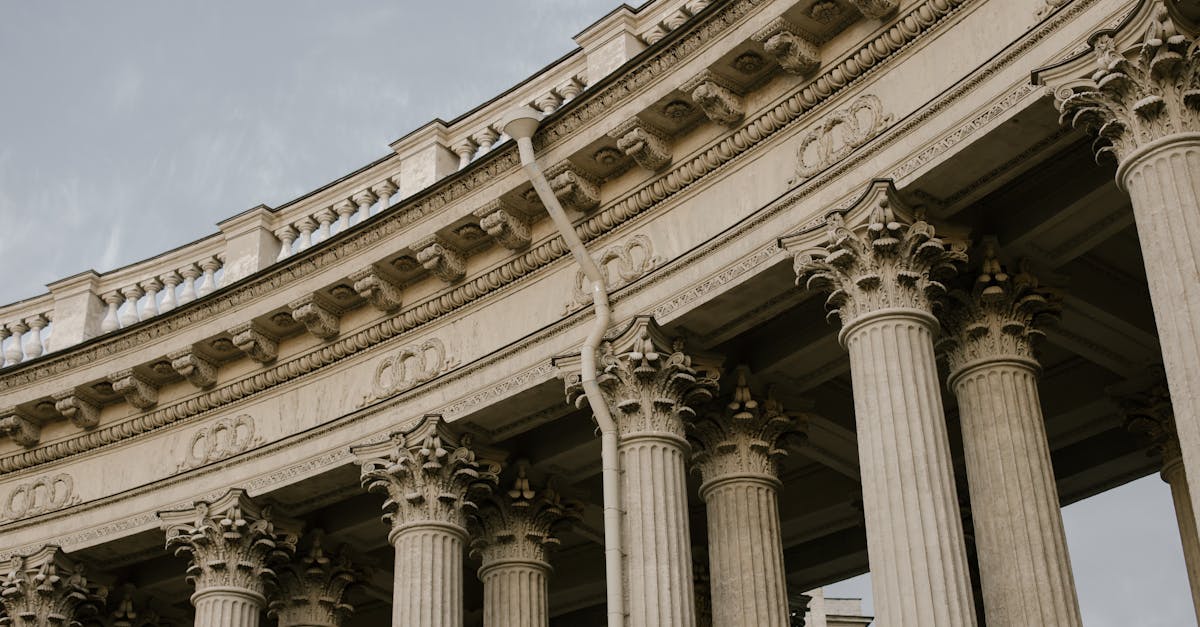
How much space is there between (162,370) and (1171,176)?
56.0ft

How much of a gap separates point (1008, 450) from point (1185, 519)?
465 cm

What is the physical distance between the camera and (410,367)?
2600cm

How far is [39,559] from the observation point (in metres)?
28.4

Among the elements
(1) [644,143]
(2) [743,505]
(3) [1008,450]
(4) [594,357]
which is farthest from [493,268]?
(3) [1008,450]

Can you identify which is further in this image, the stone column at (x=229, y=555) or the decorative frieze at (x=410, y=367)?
the stone column at (x=229, y=555)

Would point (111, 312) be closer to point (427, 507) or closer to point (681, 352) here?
point (427, 507)

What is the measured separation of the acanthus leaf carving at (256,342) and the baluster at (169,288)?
3.05 metres

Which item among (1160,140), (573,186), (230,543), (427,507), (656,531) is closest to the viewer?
(1160,140)

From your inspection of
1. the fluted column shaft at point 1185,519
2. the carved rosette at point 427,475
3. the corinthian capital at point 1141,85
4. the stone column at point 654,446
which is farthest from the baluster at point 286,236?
the corinthian capital at point 1141,85

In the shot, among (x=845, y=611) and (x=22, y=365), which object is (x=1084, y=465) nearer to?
(x=845, y=611)

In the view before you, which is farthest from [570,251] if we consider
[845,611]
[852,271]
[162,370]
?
[845,611]

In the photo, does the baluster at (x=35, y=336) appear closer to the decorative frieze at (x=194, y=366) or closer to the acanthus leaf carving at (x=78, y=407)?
the acanthus leaf carving at (x=78, y=407)

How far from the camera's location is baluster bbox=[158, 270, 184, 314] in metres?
30.2

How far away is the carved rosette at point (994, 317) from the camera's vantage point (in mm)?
21016
